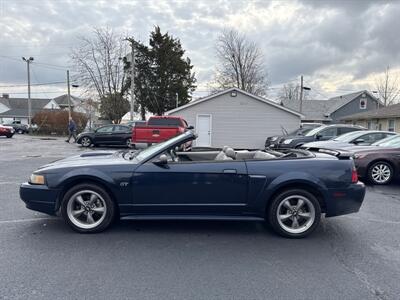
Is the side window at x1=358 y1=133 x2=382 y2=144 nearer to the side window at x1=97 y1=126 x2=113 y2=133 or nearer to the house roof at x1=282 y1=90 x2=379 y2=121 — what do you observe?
the side window at x1=97 y1=126 x2=113 y2=133

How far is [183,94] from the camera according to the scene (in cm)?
4591

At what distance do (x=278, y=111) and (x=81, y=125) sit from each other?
25.0 metres

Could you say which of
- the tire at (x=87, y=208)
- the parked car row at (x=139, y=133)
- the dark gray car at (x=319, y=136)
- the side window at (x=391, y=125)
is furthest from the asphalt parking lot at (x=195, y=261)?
the side window at (x=391, y=125)

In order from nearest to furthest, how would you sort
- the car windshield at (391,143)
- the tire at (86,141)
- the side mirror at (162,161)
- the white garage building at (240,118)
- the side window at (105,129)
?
the side mirror at (162,161)
the car windshield at (391,143)
the tire at (86,141)
the side window at (105,129)
the white garage building at (240,118)

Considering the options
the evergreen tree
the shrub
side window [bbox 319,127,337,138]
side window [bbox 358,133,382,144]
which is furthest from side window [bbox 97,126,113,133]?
the evergreen tree

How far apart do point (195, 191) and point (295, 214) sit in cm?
143

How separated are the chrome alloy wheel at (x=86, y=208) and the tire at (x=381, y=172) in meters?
7.14

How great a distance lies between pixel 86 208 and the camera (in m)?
4.28

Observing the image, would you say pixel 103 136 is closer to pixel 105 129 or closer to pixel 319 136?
pixel 105 129

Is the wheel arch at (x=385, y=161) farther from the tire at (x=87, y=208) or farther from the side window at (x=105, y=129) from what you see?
the side window at (x=105, y=129)

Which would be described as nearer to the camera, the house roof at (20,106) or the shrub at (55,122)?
the shrub at (55,122)

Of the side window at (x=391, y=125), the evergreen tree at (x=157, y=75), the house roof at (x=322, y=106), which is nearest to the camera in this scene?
the side window at (x=391, y=125)

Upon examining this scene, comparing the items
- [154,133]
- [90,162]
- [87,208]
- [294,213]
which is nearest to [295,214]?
[294,213]

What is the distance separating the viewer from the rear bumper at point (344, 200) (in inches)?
170
